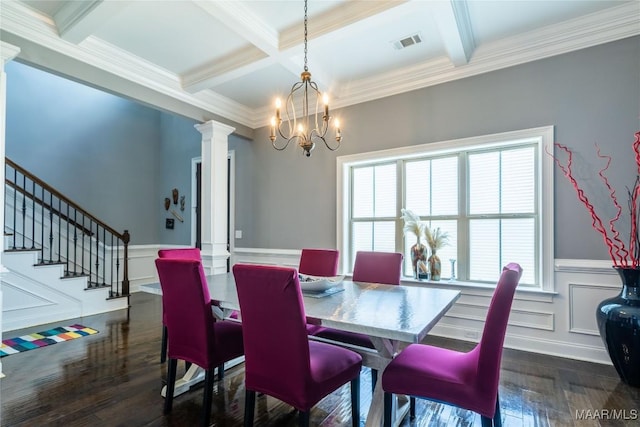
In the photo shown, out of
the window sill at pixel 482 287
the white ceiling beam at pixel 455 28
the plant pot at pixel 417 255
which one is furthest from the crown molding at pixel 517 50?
the window sill at pixel 482 287

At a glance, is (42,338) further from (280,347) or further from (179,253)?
(280,347)

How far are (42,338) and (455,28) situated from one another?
197 inches

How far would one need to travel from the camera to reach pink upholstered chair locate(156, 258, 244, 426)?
188cm

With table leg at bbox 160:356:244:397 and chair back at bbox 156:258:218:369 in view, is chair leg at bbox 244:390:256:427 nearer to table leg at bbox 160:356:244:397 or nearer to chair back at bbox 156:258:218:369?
chair back at bbox 156:258:218:369

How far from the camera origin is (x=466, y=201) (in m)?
3.46

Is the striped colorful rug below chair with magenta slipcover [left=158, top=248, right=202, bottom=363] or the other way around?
below

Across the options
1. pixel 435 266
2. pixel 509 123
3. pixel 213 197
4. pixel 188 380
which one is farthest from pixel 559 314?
pixel 213 197

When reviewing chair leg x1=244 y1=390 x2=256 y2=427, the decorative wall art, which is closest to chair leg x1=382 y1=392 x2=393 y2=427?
chair leg x1=244 y1=390 x2=256 y2=427

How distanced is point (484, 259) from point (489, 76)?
1876 millimetres

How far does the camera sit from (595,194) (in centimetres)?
278

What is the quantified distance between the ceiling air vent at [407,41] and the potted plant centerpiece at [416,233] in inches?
66.0

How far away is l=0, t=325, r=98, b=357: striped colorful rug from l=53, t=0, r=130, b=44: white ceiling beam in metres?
2.91

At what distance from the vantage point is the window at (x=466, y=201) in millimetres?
3082

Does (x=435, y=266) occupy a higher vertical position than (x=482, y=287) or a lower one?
higher
